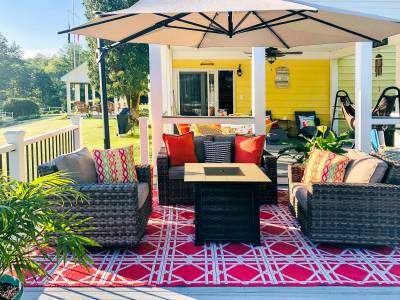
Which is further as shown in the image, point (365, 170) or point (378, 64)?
point (378, 64)

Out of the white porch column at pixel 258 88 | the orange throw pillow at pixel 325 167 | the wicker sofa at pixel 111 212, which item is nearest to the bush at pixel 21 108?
the white porch column at pixel 258 88

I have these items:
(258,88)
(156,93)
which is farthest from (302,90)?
(156,93)

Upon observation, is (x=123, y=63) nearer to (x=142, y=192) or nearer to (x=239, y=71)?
(x=239, y=71)

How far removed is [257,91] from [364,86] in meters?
1.69

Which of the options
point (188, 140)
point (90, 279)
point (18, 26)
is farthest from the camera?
point (18, 26)

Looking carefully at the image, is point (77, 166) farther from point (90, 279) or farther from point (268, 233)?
point (268, 233)

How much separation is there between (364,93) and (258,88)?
1678 millimetres

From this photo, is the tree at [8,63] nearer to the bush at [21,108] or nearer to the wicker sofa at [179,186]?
the bush at [21,108]

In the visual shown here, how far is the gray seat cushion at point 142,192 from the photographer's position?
14.5ft

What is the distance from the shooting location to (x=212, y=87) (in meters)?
13.2

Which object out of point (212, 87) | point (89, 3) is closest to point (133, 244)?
point (212, 87)

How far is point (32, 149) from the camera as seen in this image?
17.5ft

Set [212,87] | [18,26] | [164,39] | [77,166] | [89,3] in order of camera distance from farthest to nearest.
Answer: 1. [18,26]
2. [89,3]
3. [212,87]
4. [164,39]
5. [77,166]

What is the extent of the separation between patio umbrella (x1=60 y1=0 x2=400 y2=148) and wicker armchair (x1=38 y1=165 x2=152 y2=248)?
53.1 inches
